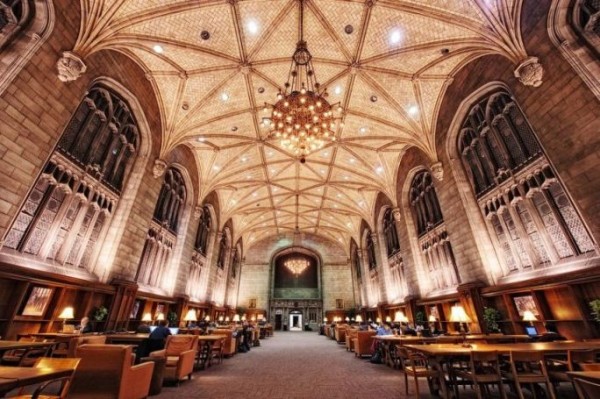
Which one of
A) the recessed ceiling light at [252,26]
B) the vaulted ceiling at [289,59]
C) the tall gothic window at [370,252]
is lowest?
the tall gothic window at [370,252]

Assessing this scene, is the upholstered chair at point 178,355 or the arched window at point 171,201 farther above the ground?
the arched window at point 171,201

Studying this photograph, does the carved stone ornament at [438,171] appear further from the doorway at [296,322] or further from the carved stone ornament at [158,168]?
the doorway at [296,322]

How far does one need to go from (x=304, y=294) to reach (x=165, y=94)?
2362cm

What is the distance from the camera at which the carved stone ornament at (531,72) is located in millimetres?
6344

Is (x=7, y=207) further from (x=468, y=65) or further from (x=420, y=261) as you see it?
(x=420, y=261)

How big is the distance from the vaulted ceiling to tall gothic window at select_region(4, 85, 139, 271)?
1842mm

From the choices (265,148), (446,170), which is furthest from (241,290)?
(446,170)

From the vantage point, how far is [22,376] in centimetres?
189

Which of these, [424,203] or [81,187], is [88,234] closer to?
[81,187]

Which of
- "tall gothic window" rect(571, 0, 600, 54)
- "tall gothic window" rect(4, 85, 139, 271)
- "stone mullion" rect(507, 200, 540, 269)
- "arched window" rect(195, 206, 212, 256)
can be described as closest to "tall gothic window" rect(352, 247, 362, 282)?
"arched window" rect(195, 206, 212, 256)

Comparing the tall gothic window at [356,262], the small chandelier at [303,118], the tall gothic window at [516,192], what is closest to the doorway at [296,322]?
the tall gothic window at [356,262]

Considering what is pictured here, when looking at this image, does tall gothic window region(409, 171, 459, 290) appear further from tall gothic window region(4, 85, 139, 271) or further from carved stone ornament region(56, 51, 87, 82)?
carved stone ornament region(56, 51, 87, 82)

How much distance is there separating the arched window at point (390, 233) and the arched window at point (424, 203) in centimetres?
245

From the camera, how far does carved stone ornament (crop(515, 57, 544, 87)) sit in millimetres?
6344
